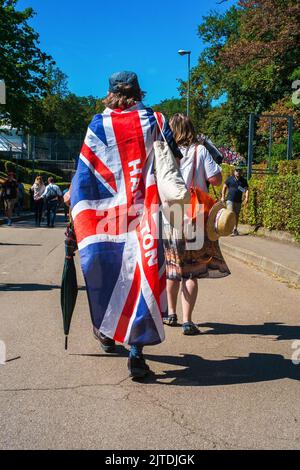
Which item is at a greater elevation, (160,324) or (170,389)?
(160,324)

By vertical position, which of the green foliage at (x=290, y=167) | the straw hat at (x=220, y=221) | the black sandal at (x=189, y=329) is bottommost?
the black sandal at (x=189, y=329)

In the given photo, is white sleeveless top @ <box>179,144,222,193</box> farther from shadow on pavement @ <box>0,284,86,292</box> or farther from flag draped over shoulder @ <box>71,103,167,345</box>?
shadow on pavement @ <box>0,284,86,292</box>

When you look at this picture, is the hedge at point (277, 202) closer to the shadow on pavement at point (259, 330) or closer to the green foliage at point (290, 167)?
the green foliage at point (290, 167)

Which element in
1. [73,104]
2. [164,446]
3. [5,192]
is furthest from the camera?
[73,104]

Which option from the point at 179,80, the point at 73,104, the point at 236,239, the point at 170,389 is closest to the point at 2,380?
the point at 170,389

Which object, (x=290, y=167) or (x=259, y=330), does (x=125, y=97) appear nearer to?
(x=259, y=330)

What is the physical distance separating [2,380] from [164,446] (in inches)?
58.4

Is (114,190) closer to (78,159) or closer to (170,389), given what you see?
(78,159)

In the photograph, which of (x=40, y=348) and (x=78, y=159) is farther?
(x=40, y=348)

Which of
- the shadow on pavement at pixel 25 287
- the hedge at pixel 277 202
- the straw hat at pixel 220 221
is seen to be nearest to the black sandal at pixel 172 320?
the straw hat at pixel 220 221

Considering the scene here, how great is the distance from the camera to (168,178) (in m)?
3.85

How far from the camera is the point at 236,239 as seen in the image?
570 inches

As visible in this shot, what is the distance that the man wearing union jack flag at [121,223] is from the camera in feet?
12.8

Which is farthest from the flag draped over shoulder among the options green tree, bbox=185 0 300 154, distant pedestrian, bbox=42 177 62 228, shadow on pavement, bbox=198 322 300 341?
green tree, bbox=185 0 300 154
